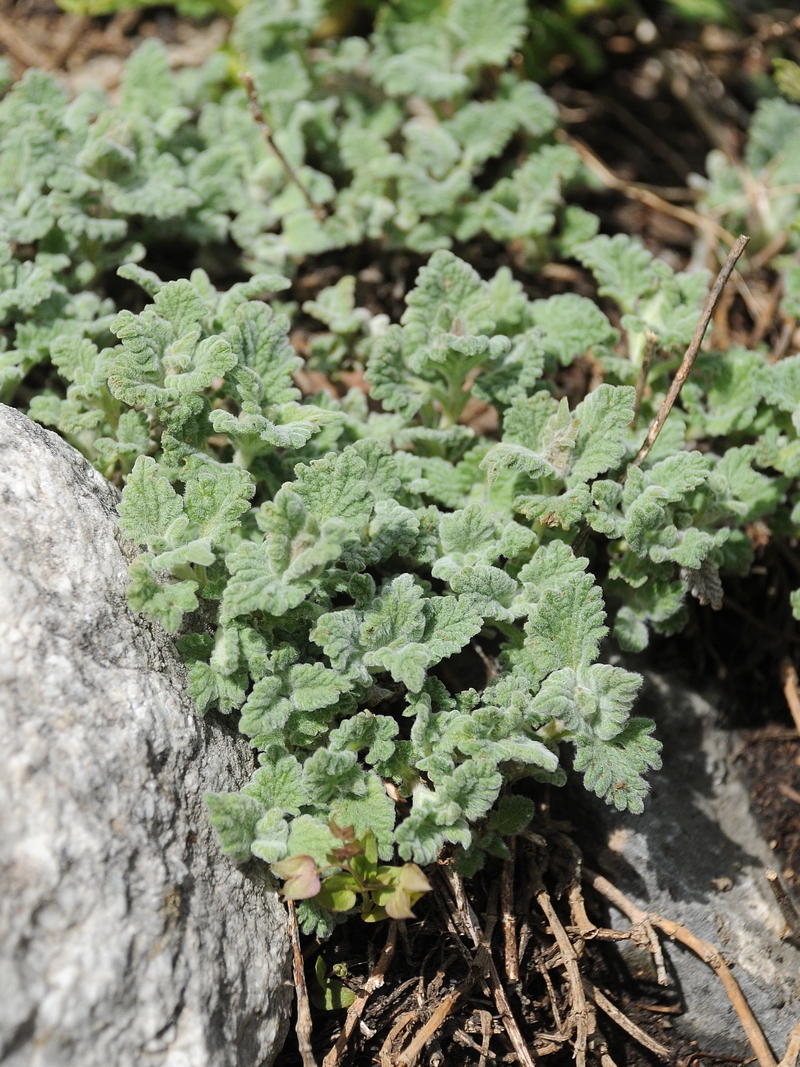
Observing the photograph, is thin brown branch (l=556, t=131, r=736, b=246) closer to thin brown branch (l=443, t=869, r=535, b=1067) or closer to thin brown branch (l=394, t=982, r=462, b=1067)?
thin brown branch (l=443, t=869, r=535, b=1067)

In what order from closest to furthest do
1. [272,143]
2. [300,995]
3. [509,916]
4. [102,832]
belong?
1. [102,832]
2. [300,995]
3. [509,916]
4. [272,143]

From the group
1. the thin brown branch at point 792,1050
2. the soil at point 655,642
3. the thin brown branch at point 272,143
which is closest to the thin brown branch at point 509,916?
the soil at point 655,642

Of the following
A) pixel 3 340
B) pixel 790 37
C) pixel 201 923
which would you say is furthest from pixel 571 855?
pixel 790 37

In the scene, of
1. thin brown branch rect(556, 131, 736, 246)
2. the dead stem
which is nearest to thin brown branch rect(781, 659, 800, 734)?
the dead stem

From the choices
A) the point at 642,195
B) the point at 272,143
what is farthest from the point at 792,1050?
the point at 272,143

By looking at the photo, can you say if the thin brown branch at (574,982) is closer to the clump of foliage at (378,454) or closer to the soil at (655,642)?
the soil at (655,642)

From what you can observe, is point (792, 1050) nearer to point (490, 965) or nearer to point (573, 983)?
point (573, 983)
